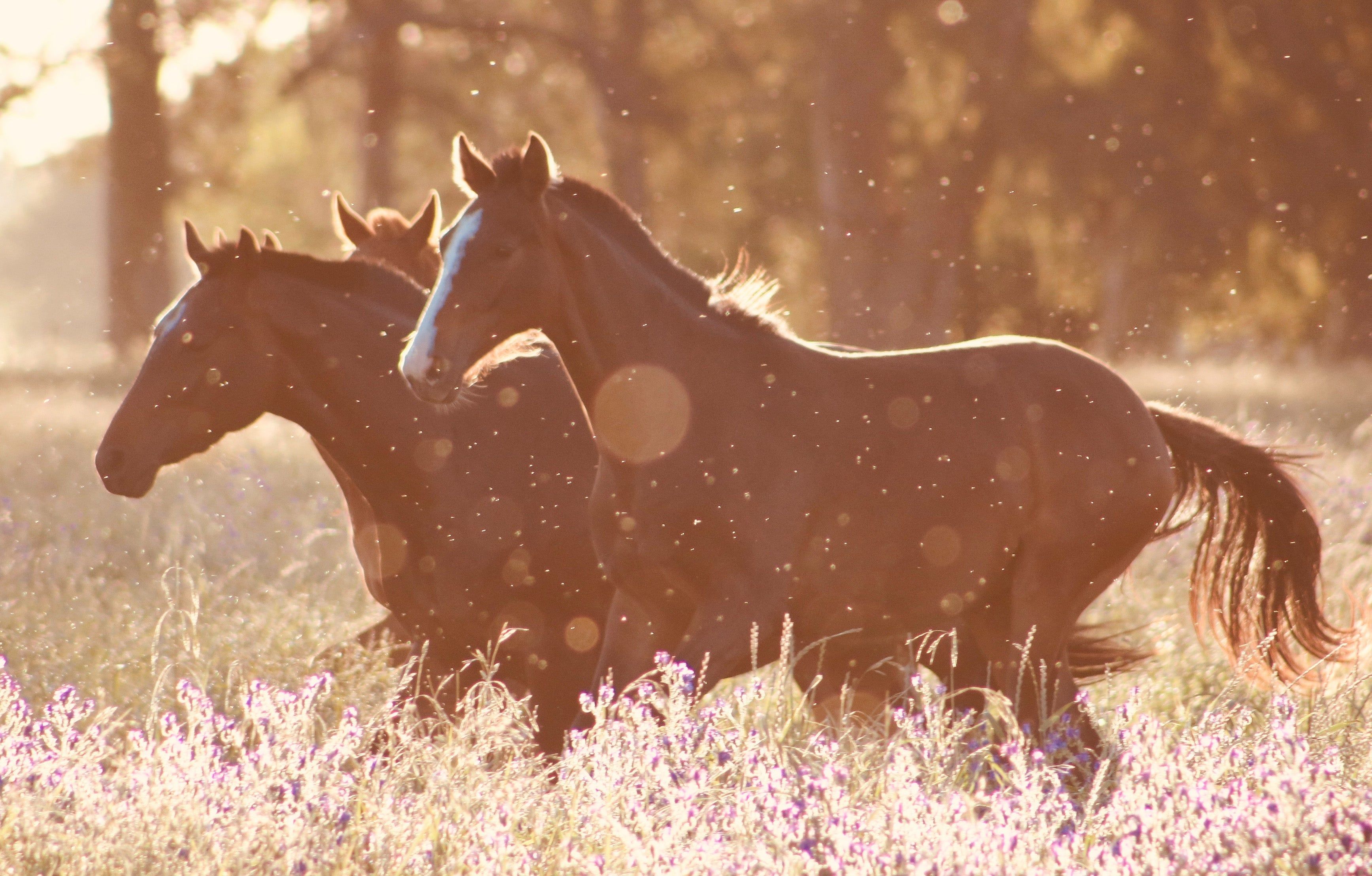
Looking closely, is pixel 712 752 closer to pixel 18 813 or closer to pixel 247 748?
pixel 18 813

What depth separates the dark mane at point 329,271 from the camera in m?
4.42

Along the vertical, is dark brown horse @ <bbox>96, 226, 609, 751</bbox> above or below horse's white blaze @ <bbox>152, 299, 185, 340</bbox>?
below

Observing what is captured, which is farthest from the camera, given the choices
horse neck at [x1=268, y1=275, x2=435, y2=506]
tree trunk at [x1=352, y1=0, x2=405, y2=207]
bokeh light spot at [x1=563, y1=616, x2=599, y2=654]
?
tree trunk at [x1=352, y1=0, x2=405, y2=207]

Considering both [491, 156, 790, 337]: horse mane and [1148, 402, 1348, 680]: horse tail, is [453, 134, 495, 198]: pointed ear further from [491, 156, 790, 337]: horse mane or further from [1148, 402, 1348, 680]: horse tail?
[1148, 402, 1348, 680]: horse tail

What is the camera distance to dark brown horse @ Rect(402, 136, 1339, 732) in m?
3.90

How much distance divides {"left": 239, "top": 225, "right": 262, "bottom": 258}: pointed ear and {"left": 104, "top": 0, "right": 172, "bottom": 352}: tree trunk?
16.4 meters

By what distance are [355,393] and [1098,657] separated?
2.72 metres

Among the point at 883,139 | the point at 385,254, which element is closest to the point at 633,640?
the point at 385,254

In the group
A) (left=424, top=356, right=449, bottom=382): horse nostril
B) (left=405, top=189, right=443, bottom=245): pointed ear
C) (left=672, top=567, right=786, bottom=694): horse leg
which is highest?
(left=405, top=189, right=443, bottom=245): pointed ear

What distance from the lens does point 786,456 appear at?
13.4ft

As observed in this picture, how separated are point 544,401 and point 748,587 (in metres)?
1.27

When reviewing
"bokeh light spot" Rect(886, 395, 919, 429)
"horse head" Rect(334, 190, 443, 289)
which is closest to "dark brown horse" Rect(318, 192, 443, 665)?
"horse head" Rect(334, 190, 443, 289)

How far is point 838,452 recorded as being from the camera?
4.13m

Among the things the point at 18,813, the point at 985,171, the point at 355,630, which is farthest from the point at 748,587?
the point at 985,171
